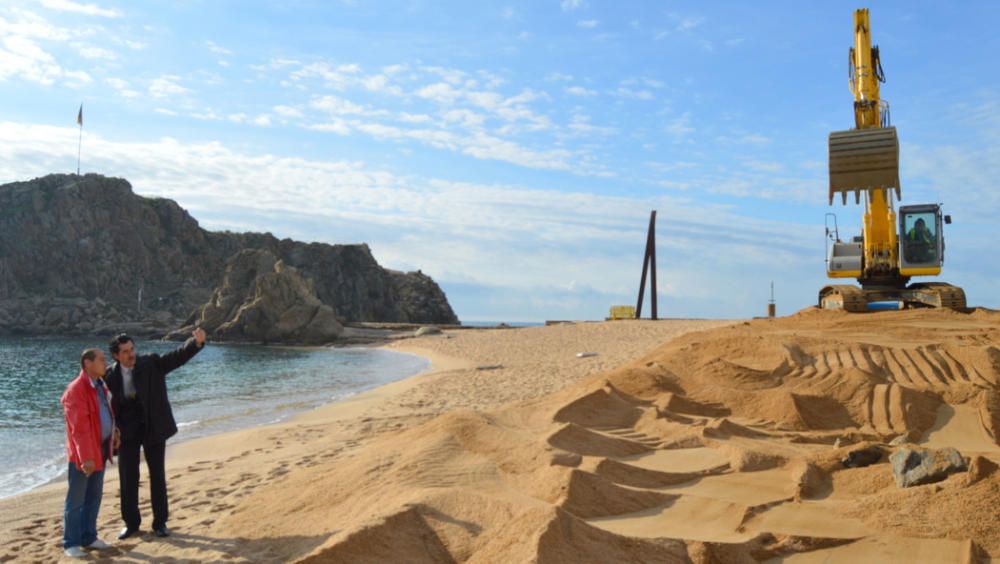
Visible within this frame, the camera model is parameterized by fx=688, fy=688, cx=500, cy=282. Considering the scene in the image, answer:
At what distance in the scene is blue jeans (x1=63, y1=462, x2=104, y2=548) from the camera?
4.79 m

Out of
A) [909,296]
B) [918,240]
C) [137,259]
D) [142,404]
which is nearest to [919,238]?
[918,240]

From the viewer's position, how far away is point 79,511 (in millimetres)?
4812

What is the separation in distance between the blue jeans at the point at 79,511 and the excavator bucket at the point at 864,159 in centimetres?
1706

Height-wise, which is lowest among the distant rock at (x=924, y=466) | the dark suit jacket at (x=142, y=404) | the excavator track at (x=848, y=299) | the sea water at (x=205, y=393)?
the sea water at (x=205, y=393)

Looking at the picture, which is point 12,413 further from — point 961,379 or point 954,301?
point 954,301

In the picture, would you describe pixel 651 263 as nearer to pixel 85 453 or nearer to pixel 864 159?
pixel 864 159

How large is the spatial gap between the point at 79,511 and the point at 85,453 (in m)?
0.44

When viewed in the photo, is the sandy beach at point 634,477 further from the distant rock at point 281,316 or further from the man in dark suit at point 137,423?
the distant rock at point 281,316

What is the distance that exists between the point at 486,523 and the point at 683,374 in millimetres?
6516

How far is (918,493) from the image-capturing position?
463 centimetres

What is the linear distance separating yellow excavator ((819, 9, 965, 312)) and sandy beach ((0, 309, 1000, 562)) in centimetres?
696

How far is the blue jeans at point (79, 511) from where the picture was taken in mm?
4789

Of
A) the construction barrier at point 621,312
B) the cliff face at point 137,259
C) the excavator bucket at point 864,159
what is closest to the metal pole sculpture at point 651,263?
the construction barrier at point 621,312

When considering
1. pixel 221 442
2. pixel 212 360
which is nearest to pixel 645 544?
pixel 221 442
